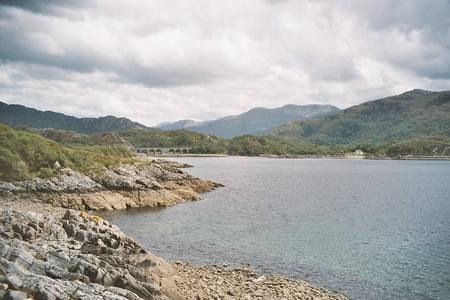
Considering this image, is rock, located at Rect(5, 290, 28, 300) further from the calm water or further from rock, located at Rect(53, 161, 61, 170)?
rock, located at Rect(53, 161, 61, 170)

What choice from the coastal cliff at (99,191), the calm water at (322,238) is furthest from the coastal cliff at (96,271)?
the coastal cliff at (99,191)

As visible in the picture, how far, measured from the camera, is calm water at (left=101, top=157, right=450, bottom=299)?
39031mm

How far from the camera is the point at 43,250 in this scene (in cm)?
2666

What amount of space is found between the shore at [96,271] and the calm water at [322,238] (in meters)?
5.27

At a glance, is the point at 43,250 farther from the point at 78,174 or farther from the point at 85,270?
the point at 78,174

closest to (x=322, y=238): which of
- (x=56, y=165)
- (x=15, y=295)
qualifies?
(x=15, y=295)

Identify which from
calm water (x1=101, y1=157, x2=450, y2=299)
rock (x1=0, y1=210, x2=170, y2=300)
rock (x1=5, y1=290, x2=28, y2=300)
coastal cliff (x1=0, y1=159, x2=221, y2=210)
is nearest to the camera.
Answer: rock (x1=5, y1=290, x2=28, y2=300)

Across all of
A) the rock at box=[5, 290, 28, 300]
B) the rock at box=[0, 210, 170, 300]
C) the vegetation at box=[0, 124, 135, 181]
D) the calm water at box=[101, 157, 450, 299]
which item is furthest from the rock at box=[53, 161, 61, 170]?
the rock at box=[5, 290, 28, 300]

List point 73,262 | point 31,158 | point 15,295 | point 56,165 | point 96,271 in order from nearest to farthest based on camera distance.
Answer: point 15,295 → point 96,271 → point 73,262 → point 56,165 → point 31,158

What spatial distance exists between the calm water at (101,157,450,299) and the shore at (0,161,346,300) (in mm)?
5274

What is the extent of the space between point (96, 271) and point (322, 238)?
3666 centimetres

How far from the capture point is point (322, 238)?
5509 centimetres

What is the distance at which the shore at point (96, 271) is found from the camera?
22539 millimetres

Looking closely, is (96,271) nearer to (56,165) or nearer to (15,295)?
(15,295)
